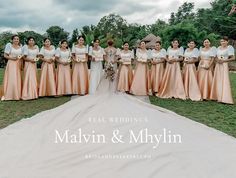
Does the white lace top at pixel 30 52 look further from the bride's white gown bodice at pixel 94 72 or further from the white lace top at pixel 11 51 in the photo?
the bride's white gown bodice at pixel 94 72

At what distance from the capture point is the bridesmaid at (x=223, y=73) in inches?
415

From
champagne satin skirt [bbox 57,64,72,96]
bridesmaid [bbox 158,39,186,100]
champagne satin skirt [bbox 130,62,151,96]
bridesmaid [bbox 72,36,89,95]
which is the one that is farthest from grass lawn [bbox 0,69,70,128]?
bridesmaid [bbox 158,39,186,100]

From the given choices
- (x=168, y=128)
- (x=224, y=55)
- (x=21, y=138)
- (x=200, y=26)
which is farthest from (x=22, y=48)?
(x=200, y=26)

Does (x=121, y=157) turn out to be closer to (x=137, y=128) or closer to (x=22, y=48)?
(x=137, y=128)

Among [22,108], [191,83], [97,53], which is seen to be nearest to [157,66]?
[191,83]

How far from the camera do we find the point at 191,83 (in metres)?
11.2

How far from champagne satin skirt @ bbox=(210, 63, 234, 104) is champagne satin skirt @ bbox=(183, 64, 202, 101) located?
50cm

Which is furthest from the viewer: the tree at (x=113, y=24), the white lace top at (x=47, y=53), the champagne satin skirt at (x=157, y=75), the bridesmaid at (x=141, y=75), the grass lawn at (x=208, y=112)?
the tree at (x=113, y=24)

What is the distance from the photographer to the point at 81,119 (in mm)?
4660

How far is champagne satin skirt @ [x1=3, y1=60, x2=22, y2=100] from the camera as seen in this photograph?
10.8 m

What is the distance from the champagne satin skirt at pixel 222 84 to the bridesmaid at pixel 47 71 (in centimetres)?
470

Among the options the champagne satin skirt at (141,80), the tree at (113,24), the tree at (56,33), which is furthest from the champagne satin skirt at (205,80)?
the tree at (56,33)

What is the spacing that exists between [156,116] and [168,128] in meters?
0.27

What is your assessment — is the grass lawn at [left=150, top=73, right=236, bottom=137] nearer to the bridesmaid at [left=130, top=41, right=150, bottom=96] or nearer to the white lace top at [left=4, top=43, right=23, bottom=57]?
the bridesmaid at [left=130, top=41, right=150, bottom=96]
